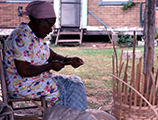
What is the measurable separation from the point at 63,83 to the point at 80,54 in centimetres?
515

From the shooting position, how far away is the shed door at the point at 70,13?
394 inches

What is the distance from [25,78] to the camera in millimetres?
1938

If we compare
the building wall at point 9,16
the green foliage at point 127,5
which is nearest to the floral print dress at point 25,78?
the building wall at point 9,16

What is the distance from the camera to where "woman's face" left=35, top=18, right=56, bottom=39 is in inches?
75.6

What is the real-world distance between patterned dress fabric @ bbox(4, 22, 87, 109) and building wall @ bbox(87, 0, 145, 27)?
8171 millimetres

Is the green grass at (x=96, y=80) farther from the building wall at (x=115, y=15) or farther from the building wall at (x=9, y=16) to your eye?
the building wall at (x=9, y=16)

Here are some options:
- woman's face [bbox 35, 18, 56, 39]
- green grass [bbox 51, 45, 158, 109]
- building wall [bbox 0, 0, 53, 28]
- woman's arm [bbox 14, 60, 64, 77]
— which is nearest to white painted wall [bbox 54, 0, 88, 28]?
building wall [bbox 0, 0, 53, 28]

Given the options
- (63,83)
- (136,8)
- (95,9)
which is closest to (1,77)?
(63,83)

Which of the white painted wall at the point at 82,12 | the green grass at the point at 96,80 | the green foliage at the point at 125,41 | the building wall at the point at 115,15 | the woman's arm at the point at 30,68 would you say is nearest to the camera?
the woman's arm at the point at 30,68

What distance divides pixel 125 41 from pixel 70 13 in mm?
3078

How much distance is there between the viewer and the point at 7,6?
32.3 feet

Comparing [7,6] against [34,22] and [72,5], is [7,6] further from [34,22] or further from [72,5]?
[34,22]

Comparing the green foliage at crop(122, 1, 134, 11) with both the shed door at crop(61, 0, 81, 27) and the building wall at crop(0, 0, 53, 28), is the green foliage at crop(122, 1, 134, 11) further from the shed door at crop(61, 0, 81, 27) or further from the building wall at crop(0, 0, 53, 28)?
the building wall at crop(0, 0, 53, 28)

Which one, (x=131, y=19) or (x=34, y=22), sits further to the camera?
(x=131, y=19)
